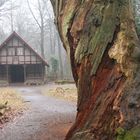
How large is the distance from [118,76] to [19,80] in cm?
3692

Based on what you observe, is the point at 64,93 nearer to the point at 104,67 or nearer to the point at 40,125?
the point at 40,125

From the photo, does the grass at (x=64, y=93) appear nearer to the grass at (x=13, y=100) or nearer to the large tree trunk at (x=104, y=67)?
the grass at (x=13, y=100)

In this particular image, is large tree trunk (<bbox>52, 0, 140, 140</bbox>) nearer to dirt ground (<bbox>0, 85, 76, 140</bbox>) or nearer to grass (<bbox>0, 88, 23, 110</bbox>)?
dirt ground (<bbox>0, 85, 76, 140</bbox>)

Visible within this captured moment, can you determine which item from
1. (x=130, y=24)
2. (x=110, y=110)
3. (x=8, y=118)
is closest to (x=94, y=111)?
(x=110, y=110)

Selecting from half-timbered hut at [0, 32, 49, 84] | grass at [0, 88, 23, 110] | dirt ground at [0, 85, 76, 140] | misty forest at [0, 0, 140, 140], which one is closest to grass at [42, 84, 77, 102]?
grass at [0, 88, 23, 110]

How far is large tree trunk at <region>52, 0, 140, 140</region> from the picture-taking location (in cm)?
616

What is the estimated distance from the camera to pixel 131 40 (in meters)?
7.13

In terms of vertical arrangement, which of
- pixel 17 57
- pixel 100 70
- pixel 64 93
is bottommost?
pixel 64 93

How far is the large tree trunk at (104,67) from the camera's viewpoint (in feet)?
20.2

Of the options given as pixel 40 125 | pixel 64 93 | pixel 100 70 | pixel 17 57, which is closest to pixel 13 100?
pixel 64 93

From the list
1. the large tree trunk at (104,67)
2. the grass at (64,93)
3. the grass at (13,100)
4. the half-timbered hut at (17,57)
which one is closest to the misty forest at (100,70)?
the large tree trunk at (104,67)

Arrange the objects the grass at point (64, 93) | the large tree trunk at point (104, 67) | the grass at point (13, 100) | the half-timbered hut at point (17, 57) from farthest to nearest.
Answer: the half-timbered hut at point (17, 57) < the grass at point (64, 93) < the grass at point (13, 100) < the large tree trunk at point (104, 67)

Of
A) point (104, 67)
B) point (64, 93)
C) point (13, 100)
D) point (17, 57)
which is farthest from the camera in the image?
point (17, 57)

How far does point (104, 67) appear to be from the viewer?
726 centimetres
